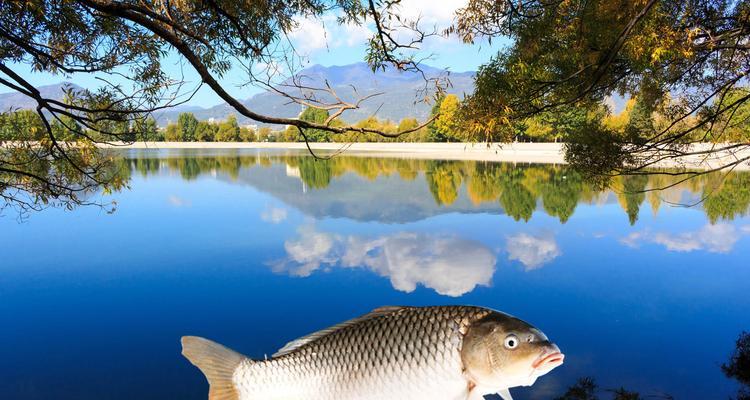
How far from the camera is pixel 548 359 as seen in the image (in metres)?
0.75

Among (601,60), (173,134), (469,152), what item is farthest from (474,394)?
(173,134)

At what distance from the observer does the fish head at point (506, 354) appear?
76 centimetres

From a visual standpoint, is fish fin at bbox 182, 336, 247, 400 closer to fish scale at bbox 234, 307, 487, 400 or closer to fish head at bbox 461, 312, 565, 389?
fish scale at bbox 234, 307, 487, 400

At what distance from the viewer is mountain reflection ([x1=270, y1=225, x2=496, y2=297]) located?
6.50m

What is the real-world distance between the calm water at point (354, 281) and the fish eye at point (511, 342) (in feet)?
Answer: 10.5

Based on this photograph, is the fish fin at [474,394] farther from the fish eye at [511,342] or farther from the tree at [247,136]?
the tree at [247,136]

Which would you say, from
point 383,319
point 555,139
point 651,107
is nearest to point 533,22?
point 651,107

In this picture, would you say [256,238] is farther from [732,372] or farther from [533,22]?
[732,372]

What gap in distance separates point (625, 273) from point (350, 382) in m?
7.18

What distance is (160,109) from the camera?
2.91m

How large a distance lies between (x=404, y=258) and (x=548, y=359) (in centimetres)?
690

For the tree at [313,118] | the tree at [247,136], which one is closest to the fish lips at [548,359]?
the tree at [313,118]

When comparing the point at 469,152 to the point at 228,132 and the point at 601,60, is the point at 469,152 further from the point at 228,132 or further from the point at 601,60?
the point at 228,132

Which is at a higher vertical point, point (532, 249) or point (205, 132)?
point (205, 132)
